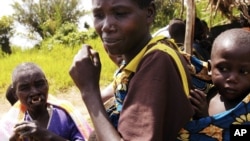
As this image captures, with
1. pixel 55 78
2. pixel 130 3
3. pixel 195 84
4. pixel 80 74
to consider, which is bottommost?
pixel 55 78

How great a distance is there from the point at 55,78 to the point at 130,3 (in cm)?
933

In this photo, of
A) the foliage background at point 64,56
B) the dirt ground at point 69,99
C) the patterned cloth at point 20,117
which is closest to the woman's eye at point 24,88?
the patterned cloth at point 20,117

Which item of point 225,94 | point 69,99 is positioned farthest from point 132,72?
point 69,99

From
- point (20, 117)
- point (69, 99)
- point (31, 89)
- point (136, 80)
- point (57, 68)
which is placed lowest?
Answer: point (69, 99)

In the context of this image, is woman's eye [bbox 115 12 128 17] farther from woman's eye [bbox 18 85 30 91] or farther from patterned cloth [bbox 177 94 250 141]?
woman's eye [bbox 18 85 30 91]

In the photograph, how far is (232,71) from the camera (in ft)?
5.43

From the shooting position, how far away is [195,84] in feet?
5.77

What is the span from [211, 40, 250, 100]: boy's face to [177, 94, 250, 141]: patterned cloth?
0.16 meters

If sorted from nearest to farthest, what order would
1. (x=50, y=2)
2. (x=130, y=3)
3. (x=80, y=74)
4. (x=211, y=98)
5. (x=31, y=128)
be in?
(x=130, y=3)
(x=80, y=74)
(x=211, y=98)
(x=31, y=128)
(x=50, y=2)

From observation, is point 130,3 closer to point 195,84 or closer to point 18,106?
point 195,84

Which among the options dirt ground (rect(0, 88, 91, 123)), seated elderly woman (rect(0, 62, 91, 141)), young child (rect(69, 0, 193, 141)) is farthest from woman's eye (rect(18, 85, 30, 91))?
dirt ground (rect(0, 88, 91, 123))

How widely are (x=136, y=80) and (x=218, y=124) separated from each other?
1.08ft

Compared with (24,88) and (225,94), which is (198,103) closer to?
(225,94)

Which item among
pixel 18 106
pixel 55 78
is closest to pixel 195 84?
pixel 18 106
